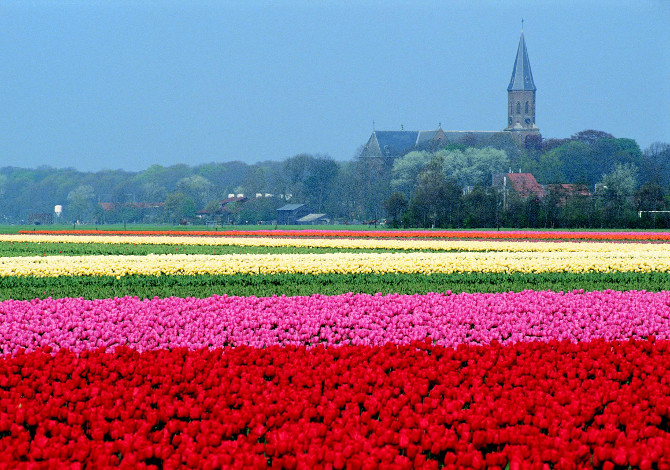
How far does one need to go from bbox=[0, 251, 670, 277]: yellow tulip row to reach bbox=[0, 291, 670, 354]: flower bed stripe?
15.2ft

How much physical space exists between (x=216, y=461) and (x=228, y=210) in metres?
100

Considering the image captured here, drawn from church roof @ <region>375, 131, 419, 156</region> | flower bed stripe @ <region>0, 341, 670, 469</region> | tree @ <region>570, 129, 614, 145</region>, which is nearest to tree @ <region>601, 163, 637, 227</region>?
flower bed stripe @ <region>0, 341, 670, 469</region>

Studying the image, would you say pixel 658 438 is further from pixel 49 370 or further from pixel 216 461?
pixel 49 370

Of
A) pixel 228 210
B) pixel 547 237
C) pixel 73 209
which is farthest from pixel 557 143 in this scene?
pixel 547 237

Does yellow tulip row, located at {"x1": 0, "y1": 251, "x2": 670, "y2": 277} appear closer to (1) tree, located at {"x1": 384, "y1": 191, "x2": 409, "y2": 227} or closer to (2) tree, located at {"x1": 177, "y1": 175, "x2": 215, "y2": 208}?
(1) tree, located at {"x1": 384, "y1": 191, "x2": 409, "y2": 227}

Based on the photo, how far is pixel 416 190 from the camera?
6419 cm

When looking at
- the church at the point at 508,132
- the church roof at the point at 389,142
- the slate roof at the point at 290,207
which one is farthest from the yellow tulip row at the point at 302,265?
the church roof at the point at 389,142

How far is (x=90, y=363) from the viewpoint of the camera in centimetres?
571

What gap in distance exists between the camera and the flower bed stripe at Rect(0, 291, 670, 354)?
24.8 ft

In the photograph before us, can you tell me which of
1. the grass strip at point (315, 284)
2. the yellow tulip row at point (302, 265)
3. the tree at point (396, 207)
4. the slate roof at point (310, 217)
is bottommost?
the grass strip at point (315, 284)

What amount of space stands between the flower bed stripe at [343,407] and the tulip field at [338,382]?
1cm

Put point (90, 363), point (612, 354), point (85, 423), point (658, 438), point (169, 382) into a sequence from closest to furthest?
point (658, 438), point (85, 423), point (169, 382), point (90, 363), point (612, 354)

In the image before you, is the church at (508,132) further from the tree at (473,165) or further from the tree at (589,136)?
the tree at (473,165)

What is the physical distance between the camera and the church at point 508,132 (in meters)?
127
